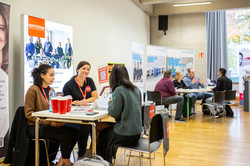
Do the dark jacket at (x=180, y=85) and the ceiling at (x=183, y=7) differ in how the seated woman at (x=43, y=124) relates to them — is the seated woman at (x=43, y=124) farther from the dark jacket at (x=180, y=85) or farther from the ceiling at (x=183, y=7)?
the ceiling at (x=183, y=7)

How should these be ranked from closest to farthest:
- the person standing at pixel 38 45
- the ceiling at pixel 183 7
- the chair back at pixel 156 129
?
the chair back at pixel 156 129, the person standing at pixel 38 45, the ceiling at pixel 183 7

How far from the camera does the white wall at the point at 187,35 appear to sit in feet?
30.9

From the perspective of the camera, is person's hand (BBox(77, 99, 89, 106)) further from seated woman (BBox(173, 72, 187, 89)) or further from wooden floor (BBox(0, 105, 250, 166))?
seated woman (BBox(173, 72, 187, 89))

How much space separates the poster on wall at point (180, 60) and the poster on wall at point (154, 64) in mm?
364

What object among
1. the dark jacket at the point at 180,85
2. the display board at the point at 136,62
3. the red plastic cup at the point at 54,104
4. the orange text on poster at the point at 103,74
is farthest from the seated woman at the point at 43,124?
the dark jacket at the point at 180,85

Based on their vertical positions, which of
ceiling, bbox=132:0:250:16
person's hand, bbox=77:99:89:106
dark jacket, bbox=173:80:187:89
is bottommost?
person's hand, bbox=77:99:89:106

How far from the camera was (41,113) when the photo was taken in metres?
2.51

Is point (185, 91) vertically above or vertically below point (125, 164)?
above

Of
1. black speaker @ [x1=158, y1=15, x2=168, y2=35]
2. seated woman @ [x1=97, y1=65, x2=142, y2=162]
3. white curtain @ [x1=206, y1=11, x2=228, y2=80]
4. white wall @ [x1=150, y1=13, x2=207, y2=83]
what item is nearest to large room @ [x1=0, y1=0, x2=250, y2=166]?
seated woman @ [x1=97, y1=65, x2=142, y2=162]

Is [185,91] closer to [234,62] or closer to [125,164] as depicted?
[125,164]

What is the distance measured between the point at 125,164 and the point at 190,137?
1850 mm

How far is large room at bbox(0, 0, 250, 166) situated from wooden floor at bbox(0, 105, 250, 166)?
0.02 m

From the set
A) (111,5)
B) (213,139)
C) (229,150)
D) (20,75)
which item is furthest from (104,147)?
(111,5)

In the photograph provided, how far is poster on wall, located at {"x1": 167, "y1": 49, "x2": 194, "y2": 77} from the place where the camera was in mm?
8375
